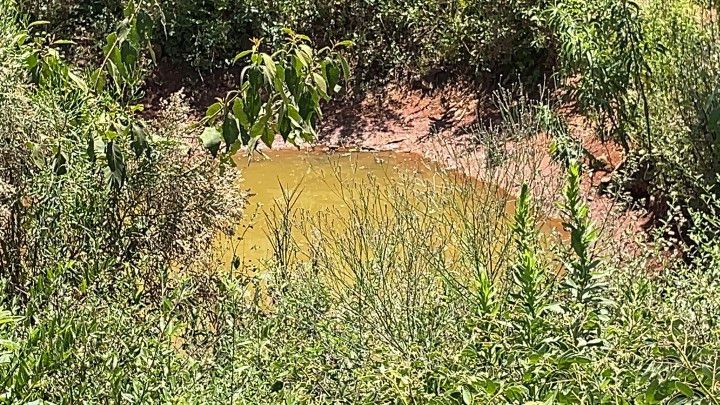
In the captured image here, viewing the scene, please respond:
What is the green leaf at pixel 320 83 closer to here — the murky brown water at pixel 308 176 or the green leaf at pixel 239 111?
the green leaf at pixel 239 111

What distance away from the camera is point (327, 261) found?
4102 millimetres

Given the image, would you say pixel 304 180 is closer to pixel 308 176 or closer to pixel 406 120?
pixel 308 176

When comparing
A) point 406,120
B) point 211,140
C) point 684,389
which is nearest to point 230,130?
point 211,140

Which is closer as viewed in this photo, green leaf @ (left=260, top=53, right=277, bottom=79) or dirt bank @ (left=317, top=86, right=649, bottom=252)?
green leaf @ (left=260, top=53, right=277, bottom=79)

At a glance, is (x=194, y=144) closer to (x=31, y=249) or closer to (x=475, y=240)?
(x=31, y=249)

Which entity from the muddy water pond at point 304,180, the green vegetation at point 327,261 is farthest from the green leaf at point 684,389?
the muddy water pond at point 304,180

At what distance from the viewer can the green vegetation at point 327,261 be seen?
2.40 metres

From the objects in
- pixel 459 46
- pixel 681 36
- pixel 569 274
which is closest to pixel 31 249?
pixel 569 274

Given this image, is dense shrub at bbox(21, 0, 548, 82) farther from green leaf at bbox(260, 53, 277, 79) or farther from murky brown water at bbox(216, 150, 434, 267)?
green leaf at bbox(260, 53, 277, 79)

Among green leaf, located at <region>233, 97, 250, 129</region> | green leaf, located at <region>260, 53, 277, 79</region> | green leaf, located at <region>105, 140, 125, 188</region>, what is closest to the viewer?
green leaf, located at <region>260, 53, 277, 79</region>

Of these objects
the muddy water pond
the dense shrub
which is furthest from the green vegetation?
the dense shrub

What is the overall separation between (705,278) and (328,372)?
1433 millimetres

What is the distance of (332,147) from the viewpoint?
33.3 ft

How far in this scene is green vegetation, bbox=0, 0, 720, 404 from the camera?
7.88ft
